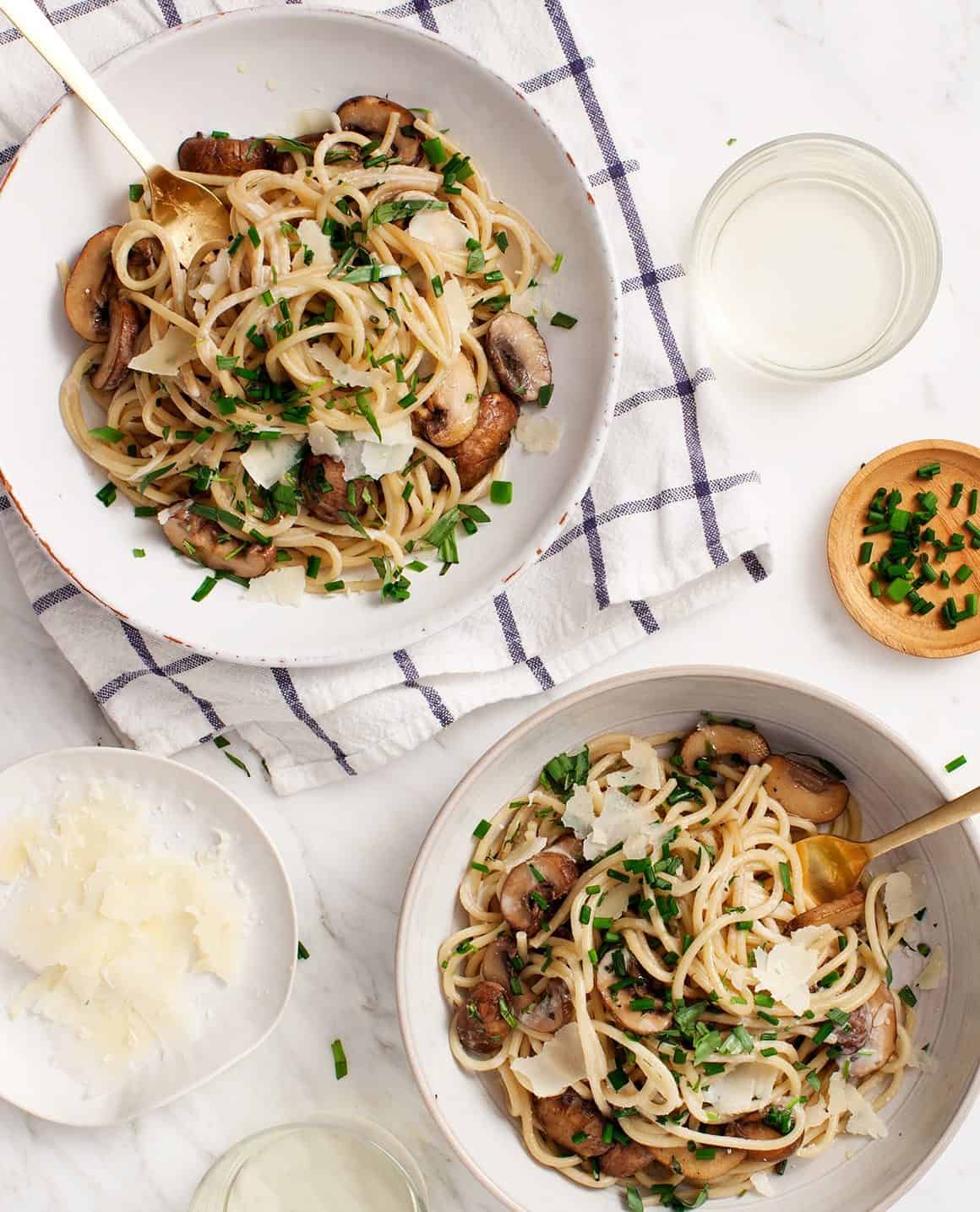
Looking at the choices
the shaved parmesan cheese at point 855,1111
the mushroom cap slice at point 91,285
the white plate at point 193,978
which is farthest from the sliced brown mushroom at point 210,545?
the shaved parmesan cheese at point 855,1111

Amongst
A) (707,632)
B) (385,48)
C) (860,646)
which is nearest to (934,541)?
(860,646)

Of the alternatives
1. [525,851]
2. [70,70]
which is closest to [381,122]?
[70,70]

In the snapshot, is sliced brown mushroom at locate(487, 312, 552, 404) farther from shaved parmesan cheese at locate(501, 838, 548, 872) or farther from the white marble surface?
shaved parmesan cheese at locate(501, 838, 548, 872)

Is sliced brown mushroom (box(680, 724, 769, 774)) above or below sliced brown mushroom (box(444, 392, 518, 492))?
below

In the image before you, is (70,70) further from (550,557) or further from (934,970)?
(934,970)

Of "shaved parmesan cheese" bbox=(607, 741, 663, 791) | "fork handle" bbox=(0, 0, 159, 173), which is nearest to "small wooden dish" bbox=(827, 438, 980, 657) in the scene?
"shaved parmesan cheese" bbox=(607, 741, 663, 791)
